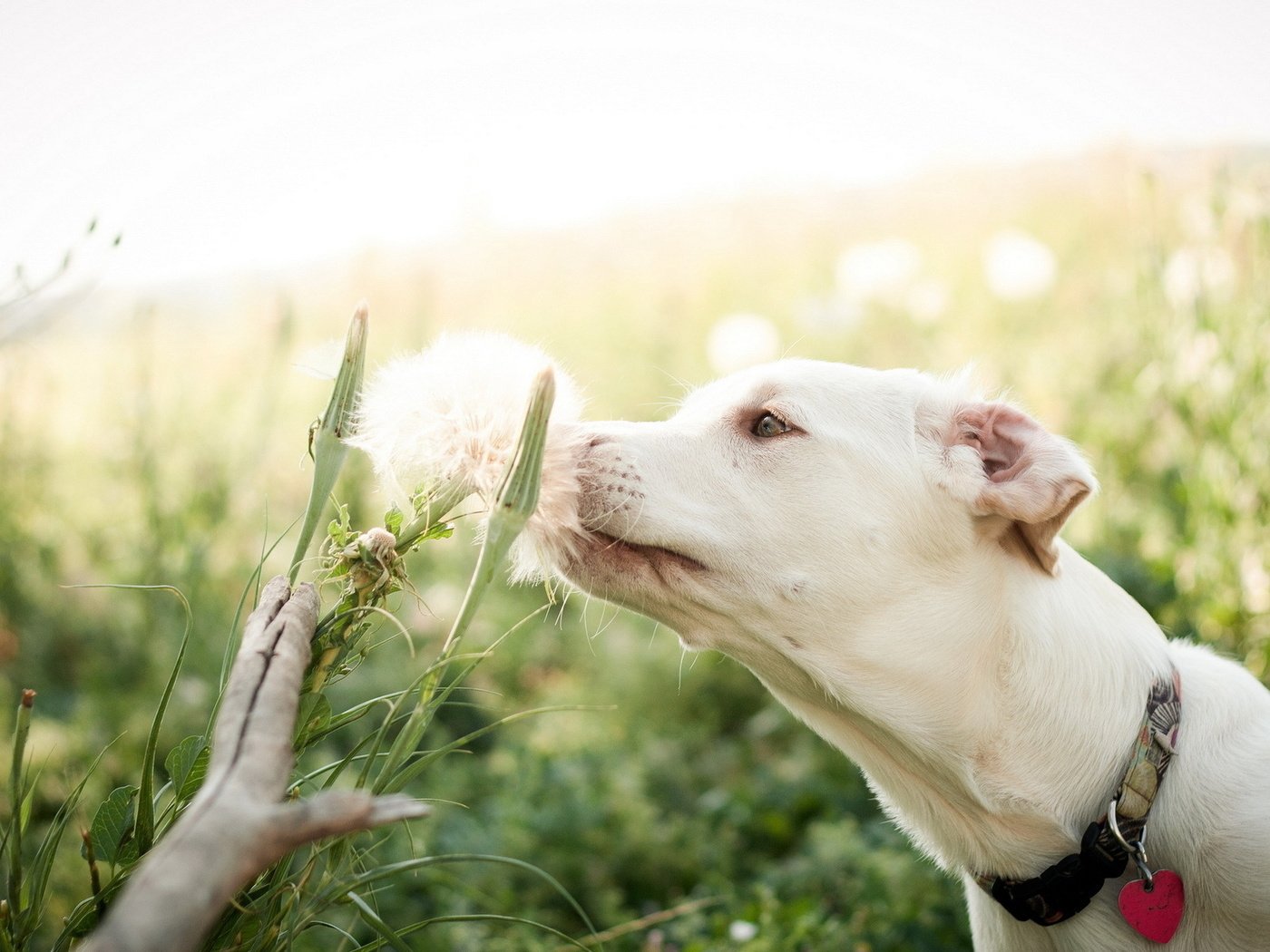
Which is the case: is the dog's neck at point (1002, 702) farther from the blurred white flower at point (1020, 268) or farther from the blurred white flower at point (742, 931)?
the blurred white flower at point (1020, 268)

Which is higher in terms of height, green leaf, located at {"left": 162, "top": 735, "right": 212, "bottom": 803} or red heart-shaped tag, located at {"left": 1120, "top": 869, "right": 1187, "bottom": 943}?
green leaf, located at {"left": 162, "top": 735, "right": 212, "bottom": 803}

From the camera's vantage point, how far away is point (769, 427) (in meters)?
1.97

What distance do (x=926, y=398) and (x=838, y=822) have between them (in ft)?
6.16

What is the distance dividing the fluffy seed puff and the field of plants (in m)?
0.16

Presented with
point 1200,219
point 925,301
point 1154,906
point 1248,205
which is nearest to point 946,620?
point 1154,906

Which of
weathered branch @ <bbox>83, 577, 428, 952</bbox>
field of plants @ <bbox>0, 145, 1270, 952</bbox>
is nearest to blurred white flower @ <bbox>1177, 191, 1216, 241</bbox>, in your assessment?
field of plants @ <bbox>0, 145, 1270, 952</bbox>

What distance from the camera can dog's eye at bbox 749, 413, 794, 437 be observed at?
1967 millimetres

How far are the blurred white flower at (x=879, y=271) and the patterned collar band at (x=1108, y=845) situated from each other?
4494 mm

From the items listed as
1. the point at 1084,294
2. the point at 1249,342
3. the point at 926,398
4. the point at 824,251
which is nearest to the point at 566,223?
the point at 824,251

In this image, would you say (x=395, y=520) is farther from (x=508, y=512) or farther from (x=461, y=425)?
(x=508, y=512)

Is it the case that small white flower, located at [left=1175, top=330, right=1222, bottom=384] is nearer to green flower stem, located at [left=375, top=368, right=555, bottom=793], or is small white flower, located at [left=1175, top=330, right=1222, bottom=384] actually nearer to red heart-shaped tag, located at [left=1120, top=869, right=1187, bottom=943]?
red heart-shaped tag, located at [left=1120, top=869, right=1187, bottom=943]

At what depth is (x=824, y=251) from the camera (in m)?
8.84

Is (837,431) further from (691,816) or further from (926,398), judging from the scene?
(691,816)

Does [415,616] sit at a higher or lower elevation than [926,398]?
lower
